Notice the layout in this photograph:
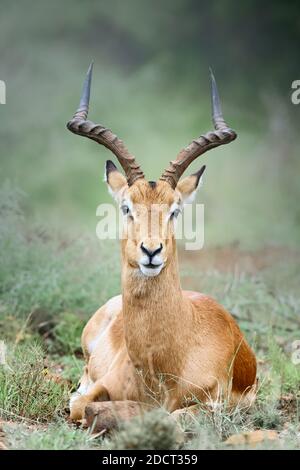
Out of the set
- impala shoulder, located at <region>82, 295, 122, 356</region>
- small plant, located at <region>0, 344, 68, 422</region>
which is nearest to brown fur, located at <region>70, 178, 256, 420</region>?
small plant, located at <region>0, 344, 68, 422</region>

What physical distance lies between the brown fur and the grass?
0.28 m

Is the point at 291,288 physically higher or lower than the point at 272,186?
lower

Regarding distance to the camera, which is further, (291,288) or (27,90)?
Answer: (27,90)

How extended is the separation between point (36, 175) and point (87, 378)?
921cm

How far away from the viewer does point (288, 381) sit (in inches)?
344

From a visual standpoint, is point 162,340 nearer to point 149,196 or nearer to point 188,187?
point 149,196

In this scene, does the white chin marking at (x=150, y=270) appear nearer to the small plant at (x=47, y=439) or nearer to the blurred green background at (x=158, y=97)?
the small plant at (x=47, y=439)

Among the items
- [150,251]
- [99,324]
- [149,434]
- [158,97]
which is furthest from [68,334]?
[158,97]

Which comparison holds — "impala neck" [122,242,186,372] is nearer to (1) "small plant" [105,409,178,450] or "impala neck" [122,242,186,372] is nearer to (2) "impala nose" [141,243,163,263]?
(2) "impala nose" [141,243,163,263]

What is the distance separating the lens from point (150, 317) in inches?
276

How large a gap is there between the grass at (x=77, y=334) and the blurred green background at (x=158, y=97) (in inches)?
104
